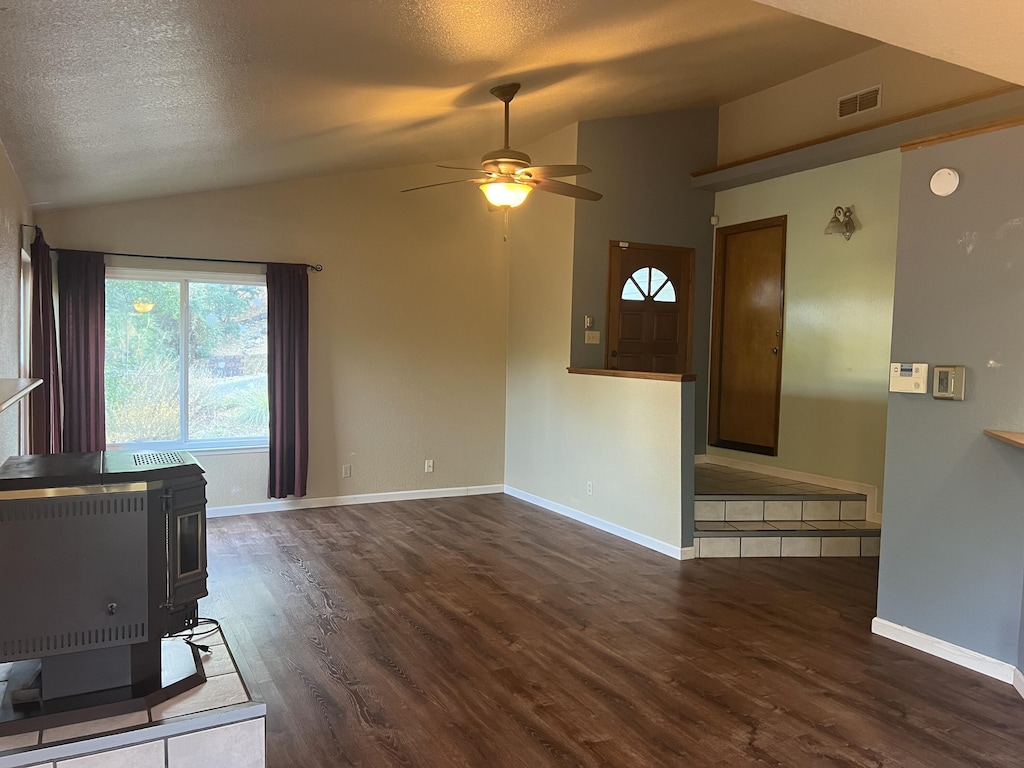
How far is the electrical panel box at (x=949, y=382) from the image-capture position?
10.9ft

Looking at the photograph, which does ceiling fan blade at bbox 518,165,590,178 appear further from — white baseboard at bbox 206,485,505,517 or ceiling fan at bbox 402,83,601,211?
Result: white baseboard at bbox 206,485,505,517

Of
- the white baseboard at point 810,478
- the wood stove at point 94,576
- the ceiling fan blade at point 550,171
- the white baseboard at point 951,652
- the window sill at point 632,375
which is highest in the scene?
the ceiling fan blade at point 550,171

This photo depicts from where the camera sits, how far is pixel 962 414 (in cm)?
335

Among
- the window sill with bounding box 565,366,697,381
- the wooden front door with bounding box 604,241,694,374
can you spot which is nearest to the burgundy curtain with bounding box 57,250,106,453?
the window sill with bounding box 565,366,697,381

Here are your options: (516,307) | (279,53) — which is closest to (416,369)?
(516,307)

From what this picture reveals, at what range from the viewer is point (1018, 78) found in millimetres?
2564

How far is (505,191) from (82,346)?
3322 mm

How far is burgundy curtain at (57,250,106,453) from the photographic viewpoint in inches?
207

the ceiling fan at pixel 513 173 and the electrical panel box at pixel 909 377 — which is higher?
the ceiling fan at pixel 513 173

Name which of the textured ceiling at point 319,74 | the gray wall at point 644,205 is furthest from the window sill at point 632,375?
the textured ceiling at point 319,74

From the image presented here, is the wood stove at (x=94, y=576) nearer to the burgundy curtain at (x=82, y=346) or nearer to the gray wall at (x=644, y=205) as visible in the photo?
the burgundy curtain at (x=82, y=346)

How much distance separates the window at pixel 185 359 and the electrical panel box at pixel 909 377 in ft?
15.8

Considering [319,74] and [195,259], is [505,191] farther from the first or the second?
[195,259]

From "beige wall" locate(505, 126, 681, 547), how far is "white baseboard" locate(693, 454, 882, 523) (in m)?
0.49
